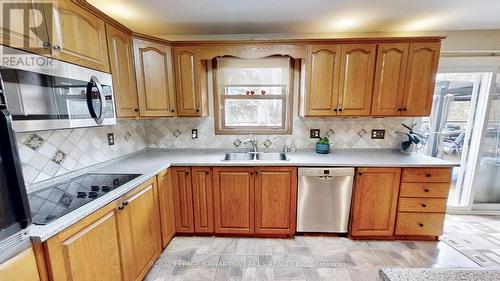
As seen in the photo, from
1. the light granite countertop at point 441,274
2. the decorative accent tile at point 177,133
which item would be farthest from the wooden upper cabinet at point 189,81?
the light granite countertop at point 441,274

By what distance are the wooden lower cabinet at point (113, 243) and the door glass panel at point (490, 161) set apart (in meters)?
4.01

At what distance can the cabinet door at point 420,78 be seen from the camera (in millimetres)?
2131

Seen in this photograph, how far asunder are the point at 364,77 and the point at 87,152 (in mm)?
2835

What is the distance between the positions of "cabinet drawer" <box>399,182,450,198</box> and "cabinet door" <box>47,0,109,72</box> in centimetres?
295

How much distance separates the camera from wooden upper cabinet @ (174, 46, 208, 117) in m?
2.24

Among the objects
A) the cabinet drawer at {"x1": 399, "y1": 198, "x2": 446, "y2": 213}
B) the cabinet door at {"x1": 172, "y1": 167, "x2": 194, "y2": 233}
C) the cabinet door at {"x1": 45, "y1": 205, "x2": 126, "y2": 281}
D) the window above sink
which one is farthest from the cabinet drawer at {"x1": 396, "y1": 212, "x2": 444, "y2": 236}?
the cabinet door at {"x1": 45, "y1": 205, "x2": 126, "y2": 281}

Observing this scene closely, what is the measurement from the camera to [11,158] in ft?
2.51

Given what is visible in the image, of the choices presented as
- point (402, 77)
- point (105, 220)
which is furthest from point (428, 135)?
point (105, 220)

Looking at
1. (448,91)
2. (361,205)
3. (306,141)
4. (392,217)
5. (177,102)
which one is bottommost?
(392,217)

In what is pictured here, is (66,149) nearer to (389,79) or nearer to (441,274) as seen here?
(441,274)

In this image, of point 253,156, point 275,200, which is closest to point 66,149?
point 253,156

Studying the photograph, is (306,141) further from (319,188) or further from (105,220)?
(105,220)

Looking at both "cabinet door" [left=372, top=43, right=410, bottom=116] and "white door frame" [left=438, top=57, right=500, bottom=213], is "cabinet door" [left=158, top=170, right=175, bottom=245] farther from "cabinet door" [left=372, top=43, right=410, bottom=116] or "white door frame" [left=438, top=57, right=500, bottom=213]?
"white door frame" [left=438, top=57, right=500, bottom=213]

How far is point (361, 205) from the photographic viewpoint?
213 cm
